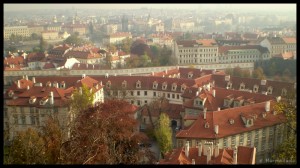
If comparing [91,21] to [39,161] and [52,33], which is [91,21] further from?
[39,161]

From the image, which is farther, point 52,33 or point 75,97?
point 52,33

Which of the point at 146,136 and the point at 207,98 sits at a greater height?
the point at 207,98

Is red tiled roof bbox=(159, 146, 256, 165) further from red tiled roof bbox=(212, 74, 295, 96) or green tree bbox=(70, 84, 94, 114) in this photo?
red tiled roof bbox=(212, 74, 295, 96)

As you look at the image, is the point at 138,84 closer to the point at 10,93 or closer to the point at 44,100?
the point at 44,100

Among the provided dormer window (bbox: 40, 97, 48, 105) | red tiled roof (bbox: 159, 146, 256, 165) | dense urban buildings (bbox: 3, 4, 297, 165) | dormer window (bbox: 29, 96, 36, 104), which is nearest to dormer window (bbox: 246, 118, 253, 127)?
dense urban buildings (bbox: 3, 4, 297, 165)

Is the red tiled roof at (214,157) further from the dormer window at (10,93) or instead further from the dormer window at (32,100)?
the dormer window at (10,93)

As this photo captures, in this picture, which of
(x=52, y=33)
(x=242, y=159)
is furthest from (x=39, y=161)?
(x=52, y=33)

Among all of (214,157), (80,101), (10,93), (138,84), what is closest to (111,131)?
(80,101)

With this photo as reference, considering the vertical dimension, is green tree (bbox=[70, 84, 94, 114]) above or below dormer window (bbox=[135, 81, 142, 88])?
above

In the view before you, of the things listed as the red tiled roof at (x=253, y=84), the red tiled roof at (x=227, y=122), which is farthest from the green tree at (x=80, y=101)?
the red tiled roof at (x=253, y=84)

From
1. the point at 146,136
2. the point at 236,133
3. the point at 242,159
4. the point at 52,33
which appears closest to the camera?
the point at 242,159

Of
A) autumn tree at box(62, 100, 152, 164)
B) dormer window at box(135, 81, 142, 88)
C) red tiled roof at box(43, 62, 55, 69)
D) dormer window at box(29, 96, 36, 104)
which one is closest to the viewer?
autumn tree at box(62, 100, 152, 164)
